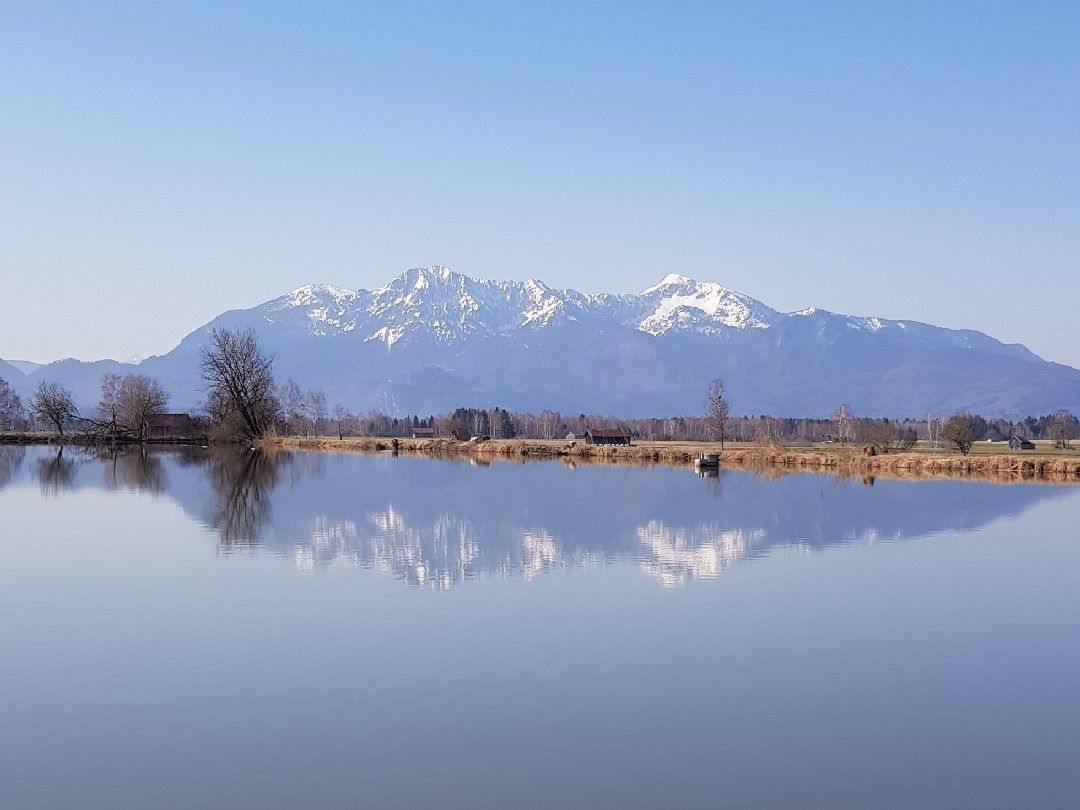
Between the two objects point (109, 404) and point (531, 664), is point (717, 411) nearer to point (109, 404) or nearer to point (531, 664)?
point (109, 404)

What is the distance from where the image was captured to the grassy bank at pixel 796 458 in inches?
2881

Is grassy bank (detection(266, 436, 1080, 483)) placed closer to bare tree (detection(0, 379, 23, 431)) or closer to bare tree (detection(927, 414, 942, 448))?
bare tree (detection(927, 414, 942, 448))

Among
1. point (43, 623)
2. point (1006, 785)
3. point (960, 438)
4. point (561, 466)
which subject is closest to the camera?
point (1006, 785)

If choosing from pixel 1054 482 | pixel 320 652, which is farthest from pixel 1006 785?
pixel 1054 482

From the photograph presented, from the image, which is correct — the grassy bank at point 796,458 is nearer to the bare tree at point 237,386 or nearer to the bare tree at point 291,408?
the bare tree at point 237,386

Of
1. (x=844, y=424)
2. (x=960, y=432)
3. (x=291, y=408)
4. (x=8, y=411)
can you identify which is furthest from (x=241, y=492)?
(x=8, y=411)

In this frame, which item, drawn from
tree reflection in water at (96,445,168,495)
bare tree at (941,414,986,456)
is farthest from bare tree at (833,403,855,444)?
tree reflection in water at (96,445,168,495)

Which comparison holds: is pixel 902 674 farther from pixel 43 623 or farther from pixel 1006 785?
pixel 43 623

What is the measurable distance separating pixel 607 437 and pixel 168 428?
2161 inches

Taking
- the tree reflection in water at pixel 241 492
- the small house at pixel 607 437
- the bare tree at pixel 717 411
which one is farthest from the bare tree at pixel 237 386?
the bare tree at pixel 717 411

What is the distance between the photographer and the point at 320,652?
17688 millimetres

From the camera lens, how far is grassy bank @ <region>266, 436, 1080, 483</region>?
73.2 meters

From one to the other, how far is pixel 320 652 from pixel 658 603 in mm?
7928

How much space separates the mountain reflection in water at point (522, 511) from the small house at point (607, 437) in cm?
5965
